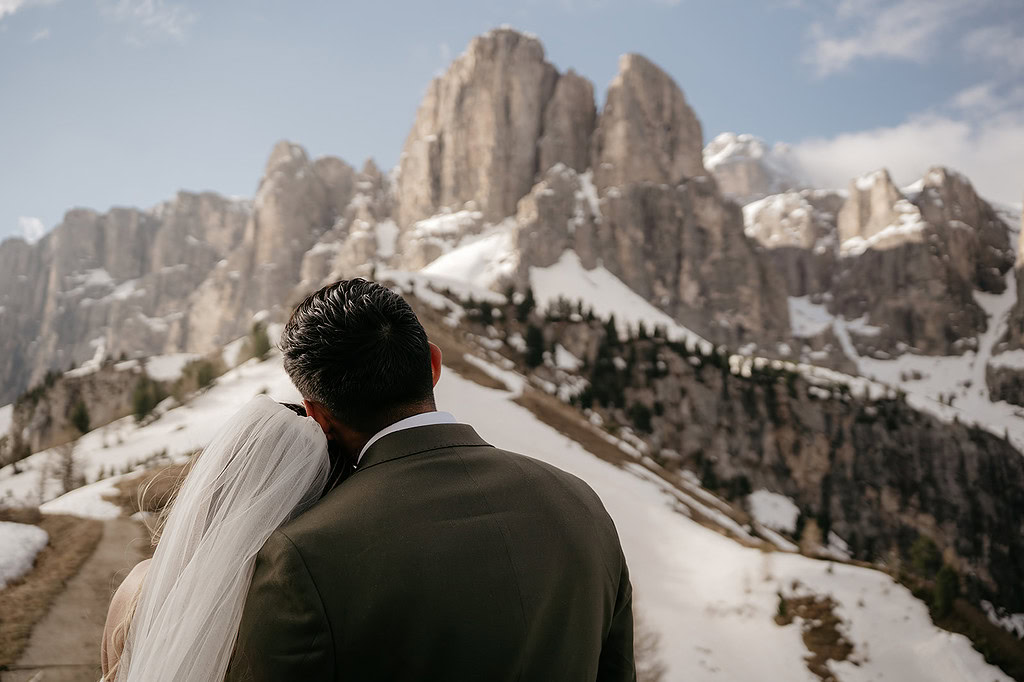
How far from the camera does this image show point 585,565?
157 cm

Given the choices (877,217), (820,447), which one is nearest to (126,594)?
(820,447)

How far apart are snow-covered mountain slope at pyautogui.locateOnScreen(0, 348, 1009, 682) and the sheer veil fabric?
7511 mm

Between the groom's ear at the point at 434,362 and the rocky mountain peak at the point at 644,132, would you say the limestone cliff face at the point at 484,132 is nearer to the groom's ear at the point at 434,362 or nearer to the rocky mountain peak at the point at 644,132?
the rocky mountain peak at the point at 644,132

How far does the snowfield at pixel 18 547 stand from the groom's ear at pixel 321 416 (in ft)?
19.0

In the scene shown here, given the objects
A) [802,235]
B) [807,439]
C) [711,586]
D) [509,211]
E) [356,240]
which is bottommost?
[807,439]

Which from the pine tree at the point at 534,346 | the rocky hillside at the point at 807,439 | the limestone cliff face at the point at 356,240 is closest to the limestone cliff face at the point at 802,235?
the limestone cliff face at the point at 356,240

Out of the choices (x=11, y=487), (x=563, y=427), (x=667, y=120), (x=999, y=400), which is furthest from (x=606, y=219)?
(x=11, y=487)

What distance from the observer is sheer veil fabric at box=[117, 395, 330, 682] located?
4.66ft

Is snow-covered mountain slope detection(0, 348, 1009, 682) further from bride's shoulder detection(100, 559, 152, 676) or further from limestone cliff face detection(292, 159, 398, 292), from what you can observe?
limestone cliff face detection(292, 159, 398, 292)

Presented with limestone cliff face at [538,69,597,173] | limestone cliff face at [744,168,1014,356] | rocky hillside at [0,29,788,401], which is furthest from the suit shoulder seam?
limestone cliff face at [744,168,1014,356]

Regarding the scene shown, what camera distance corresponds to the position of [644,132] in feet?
295

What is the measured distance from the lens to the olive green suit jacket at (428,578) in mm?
1267

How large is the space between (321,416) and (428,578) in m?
0.60

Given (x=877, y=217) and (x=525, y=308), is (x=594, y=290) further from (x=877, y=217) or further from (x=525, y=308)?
(x=877, y=217)
